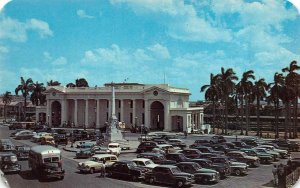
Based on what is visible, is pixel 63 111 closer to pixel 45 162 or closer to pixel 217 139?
pixel 45 162

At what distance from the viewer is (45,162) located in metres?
10.0

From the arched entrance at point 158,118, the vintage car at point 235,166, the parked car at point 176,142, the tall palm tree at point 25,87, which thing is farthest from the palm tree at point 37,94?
the parked car at point 176,142

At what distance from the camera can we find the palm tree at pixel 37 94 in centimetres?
1188

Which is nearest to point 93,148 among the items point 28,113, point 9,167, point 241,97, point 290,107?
point 28,113

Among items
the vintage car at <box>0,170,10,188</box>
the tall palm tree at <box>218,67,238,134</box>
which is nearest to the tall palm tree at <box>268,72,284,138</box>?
the tall palm tree at <box>218,67,238,134</box>

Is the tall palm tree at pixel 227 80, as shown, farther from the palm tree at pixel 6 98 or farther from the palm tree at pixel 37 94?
the palm tree at pixel 6 98

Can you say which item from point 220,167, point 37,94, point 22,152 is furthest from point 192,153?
point 22,152

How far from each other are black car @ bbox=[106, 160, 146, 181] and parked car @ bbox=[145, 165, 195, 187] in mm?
274

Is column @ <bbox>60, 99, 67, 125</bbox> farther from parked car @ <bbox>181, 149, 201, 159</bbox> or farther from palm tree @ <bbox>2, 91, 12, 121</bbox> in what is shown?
parked car @ <bbox>181, 149, 201, 159</bbox>

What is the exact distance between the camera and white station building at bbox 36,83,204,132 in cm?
1319

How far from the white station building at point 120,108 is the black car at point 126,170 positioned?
301cm

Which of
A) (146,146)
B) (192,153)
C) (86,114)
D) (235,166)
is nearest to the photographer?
(235,166)

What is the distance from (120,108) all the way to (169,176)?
6.67 meters

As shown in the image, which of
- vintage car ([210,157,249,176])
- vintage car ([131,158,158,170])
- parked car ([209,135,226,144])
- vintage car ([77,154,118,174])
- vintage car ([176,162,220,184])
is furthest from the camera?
parked car ([209,135,226,144])
